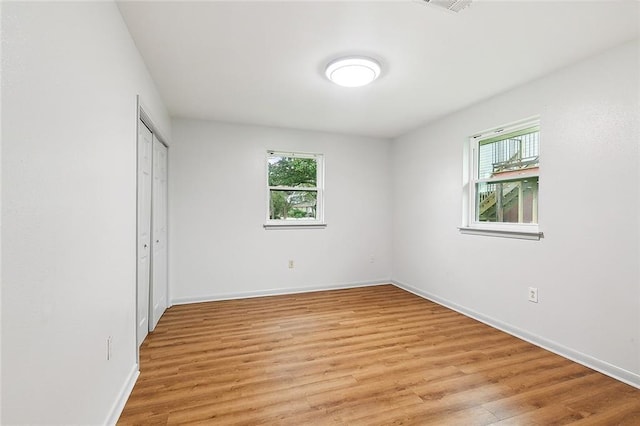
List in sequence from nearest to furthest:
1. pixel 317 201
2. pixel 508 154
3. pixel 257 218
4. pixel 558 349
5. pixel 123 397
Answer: pixel 123 397 → pixel 558 349 → pixel 508 154 → pixel 257 218 → pixel 317 201

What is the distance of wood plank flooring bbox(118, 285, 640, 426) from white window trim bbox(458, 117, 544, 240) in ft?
3.28

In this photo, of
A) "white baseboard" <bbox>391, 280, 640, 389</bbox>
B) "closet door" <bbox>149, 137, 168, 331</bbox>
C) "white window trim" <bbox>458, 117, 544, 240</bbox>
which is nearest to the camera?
"white baseboard" <bbox>391, 280, 640, 389</bbox>

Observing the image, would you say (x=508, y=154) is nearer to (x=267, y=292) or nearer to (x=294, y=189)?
(x=294, y=189)

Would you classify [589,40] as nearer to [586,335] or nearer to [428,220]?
→ [586,335]

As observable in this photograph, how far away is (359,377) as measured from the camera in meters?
2.22

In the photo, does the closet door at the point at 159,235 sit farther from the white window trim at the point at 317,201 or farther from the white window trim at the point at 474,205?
the white window trim at the point at 474,205

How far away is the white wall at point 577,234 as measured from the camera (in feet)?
7.23

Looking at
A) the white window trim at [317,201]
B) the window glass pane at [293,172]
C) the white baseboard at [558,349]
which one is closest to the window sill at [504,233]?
the white baseboard at [558,349]

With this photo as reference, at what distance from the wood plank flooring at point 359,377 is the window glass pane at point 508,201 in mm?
1179

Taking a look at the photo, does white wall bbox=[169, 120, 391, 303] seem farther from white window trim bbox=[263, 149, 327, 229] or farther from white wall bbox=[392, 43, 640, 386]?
white wall bbox=[392, 43, 640, 386]

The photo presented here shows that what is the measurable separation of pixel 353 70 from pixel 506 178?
2004 millimetres

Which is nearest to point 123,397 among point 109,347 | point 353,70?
point 109,347

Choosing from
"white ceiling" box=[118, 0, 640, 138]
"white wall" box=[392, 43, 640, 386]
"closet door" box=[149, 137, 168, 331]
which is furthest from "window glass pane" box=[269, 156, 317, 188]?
"white wall" box=[392, 43, 640, 386]

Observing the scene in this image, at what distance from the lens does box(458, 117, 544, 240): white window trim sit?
293cm
